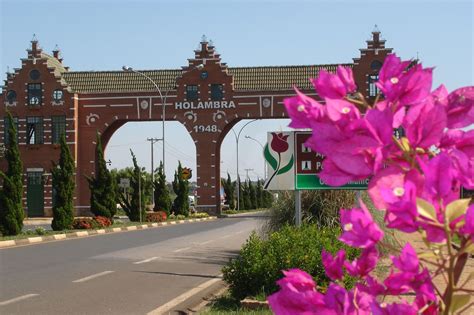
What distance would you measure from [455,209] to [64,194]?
31.9 metres

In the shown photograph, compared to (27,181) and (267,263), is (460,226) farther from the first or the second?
(27,181)

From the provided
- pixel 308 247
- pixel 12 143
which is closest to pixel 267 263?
pixel 308 247

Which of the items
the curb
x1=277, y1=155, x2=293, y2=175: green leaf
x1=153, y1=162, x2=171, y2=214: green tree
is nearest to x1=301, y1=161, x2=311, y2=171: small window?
x1=277, y1=155, x2=293, y2=175: green leaf

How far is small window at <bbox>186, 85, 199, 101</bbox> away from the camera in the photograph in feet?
187

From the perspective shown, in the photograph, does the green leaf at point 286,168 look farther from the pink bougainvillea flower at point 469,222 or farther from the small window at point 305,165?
the pink bougainvillea flower at point 469,222

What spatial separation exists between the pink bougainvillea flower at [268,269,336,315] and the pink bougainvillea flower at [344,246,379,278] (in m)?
0.13

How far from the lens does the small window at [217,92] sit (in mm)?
56875

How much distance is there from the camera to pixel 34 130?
5694 cm

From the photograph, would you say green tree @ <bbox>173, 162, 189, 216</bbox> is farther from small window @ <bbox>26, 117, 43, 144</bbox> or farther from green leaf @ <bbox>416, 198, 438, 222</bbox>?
green leaf @ <bbox>416, 198, 438, 222</bbox>

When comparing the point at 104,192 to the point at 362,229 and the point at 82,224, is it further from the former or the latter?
the point at 362,229

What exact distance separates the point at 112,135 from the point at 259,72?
534 inches

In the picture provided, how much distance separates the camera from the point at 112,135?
5972 cm

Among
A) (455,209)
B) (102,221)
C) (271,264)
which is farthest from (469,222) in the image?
(102,221)

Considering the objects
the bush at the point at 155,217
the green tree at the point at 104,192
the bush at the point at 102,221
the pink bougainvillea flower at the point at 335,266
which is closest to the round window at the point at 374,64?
the bush at the point at 155,217
